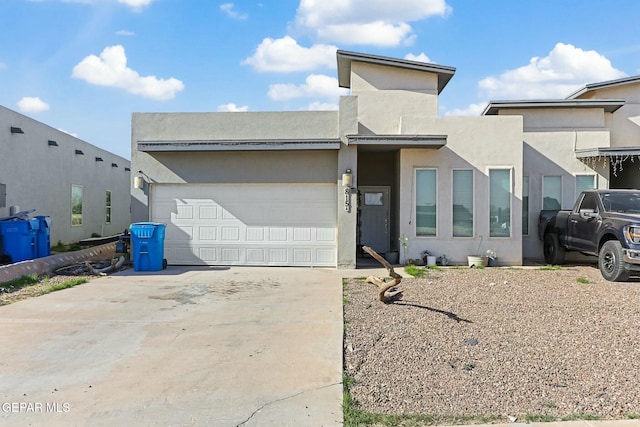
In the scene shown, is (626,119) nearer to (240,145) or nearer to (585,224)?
(585,224)

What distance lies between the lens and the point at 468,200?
41.2 feet

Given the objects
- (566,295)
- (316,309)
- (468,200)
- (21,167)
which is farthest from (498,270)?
(21,167)

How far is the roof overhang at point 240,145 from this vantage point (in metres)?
12.0

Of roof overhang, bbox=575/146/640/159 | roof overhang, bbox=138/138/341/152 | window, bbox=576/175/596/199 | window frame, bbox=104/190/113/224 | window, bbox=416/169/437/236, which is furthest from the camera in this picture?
window frame, bbox=104/190/113/224

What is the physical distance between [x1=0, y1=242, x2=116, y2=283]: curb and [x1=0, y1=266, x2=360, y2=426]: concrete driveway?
210 cm

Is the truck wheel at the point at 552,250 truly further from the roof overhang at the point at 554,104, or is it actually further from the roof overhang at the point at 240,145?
the roof overhang at the point at 240,145

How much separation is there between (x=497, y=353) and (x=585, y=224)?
739 centimetres

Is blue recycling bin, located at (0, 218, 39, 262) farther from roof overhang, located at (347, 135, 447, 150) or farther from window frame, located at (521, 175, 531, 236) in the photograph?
window frame, located at (521, 175, 531, 236)

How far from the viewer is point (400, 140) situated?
461 inches

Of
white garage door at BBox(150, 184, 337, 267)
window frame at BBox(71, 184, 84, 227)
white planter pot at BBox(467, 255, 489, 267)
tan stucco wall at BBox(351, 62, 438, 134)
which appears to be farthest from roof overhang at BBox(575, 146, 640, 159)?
window frame at BBox(71, 184, 84, 227)

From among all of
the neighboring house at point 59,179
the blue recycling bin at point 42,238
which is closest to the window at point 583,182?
the blue recycling bin at point 42,238

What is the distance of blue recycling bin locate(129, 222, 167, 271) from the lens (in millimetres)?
A: 11516

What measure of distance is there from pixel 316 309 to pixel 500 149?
25.9 ft

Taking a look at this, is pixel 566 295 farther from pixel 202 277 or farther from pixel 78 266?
pixel 78 266
